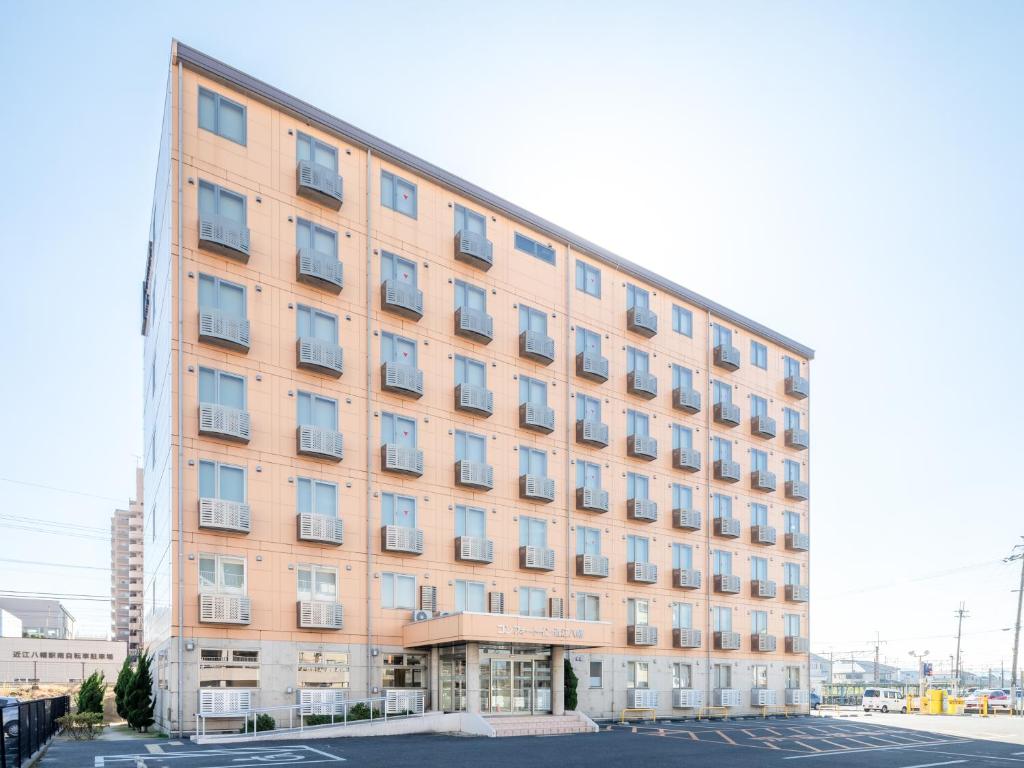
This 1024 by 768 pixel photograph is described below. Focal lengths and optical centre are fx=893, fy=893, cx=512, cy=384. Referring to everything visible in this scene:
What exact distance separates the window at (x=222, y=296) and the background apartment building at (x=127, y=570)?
387 ft

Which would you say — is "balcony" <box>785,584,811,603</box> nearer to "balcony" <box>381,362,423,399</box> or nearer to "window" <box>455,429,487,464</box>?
"window" <box>455,429,487,464</box>

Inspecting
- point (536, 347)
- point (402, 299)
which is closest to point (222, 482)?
point (402, 299)

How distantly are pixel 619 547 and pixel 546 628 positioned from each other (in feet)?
40.0

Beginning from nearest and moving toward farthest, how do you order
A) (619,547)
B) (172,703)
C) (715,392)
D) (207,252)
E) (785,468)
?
(172,703)
(207,252)
(619,547)
(715,392)
(785,468)

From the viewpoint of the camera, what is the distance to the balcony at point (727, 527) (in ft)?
175

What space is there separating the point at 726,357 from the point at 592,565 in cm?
1756

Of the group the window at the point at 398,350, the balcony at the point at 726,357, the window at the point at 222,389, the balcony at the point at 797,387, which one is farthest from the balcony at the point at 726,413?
the window at the point at 222,389

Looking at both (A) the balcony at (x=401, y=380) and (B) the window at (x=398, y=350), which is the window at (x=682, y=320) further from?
(A) the balcony at (x=401, y=380)

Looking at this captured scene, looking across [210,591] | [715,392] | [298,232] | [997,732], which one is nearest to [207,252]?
[298,232]

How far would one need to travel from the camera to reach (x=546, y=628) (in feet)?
118

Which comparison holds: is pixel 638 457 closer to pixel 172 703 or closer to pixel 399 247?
pixel 399 247

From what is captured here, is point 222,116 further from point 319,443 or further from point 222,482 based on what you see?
point 222,482

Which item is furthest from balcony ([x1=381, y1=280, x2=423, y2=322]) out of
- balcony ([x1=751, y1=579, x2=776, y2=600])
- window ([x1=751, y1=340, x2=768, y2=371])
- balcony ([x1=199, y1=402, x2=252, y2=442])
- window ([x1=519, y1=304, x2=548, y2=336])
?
balcony ([x1=751, y1=579, x2=776, y2=600])

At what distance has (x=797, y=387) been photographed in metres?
60.6
